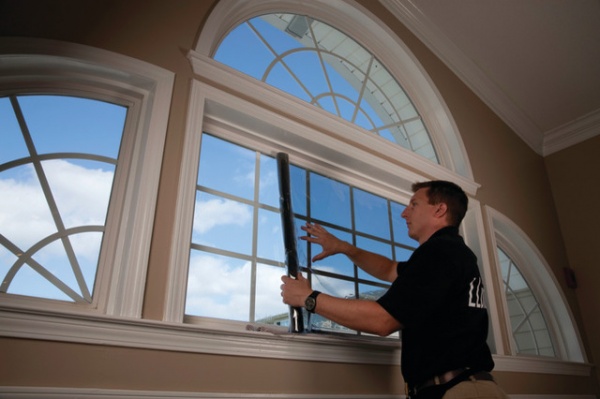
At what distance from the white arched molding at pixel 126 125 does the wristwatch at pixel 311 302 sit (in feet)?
1.71

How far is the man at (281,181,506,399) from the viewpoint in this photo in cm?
126

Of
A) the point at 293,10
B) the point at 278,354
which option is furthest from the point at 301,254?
the point at 293,10

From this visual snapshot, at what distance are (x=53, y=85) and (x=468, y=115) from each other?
2825 millimetres

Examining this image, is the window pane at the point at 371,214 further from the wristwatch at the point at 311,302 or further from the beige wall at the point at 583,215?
the beige wall at the point at 583,215

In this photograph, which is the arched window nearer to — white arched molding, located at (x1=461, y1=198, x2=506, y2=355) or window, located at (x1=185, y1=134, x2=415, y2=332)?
window, located at (x1=185, y1=134, x2=415, y2=332)

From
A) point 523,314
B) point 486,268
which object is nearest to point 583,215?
point 523,314

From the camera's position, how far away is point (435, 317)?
1.34 metres

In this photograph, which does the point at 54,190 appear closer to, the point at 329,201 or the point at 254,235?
the point at 254,235

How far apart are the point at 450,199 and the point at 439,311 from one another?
52 cm

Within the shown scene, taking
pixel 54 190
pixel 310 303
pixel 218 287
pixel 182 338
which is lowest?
pixel 182 338

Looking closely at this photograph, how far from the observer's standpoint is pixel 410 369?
4.46 ft

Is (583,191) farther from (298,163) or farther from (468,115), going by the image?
(298,163)

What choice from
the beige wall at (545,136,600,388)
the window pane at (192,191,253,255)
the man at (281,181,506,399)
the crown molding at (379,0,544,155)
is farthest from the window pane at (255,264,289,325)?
the beige wall at (545,136,600,388)

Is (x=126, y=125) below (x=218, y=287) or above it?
above
